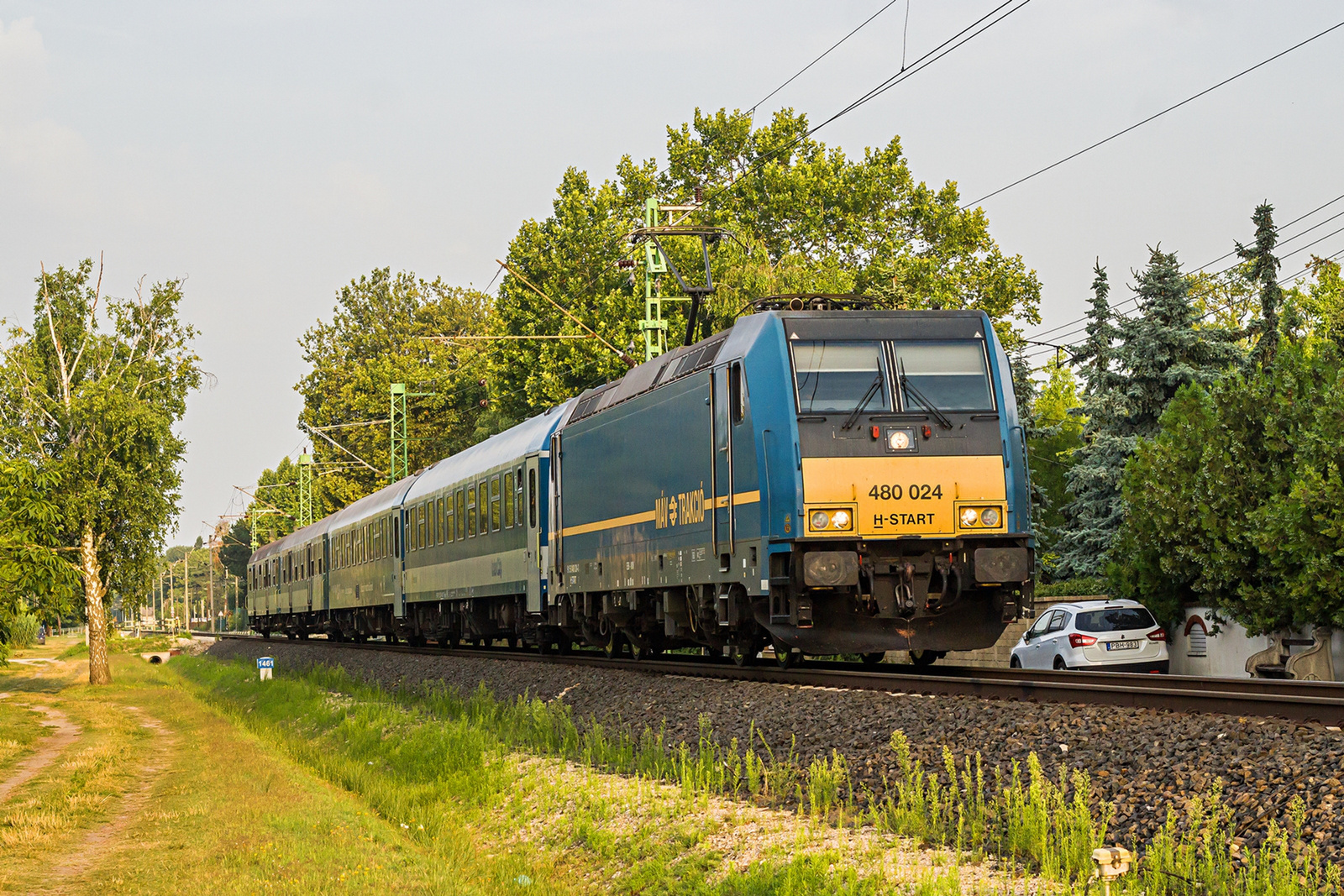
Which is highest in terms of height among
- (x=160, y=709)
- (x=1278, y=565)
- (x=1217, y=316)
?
(x=1217, y=316)

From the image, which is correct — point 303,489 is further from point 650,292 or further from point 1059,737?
point 1059,737

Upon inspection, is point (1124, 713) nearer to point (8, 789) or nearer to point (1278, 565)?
point (1278, 565)


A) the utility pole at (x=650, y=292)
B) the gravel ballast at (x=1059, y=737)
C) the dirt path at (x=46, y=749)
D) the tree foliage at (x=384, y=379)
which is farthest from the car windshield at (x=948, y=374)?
the tree foliage at (x=384, y=379)

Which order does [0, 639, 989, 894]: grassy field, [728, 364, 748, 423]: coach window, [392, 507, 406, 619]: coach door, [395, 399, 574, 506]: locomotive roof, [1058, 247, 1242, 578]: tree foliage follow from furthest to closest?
[392, 507, 406, 619]: coach door
[1058, 247, 1242, 578]: tree foliage
[395, 399, 574, 506]: locomotive roof
[728, 364, 748, 423]: coach window
[0, 639, 989, 894]: grassy field

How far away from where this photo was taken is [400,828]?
12930 mm

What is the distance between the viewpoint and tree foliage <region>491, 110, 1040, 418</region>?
49.8m

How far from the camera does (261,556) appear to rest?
58719mm

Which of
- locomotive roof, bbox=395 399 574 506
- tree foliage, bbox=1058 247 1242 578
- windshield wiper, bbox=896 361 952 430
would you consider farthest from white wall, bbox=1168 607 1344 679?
locomotive roof, bbox=395 399 574 506

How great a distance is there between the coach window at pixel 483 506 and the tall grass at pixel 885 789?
630 cm

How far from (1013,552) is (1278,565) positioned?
669 cm

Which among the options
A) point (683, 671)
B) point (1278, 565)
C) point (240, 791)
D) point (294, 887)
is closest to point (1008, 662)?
point (1278, 565)

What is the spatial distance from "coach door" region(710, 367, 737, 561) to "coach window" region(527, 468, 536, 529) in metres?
7.20

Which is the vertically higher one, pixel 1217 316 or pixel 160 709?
pixel 1217 316

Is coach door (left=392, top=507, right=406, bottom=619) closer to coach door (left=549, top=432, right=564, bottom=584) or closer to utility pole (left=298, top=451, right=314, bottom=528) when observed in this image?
coach door (left=549, top=432, right=564, bottom=584)
